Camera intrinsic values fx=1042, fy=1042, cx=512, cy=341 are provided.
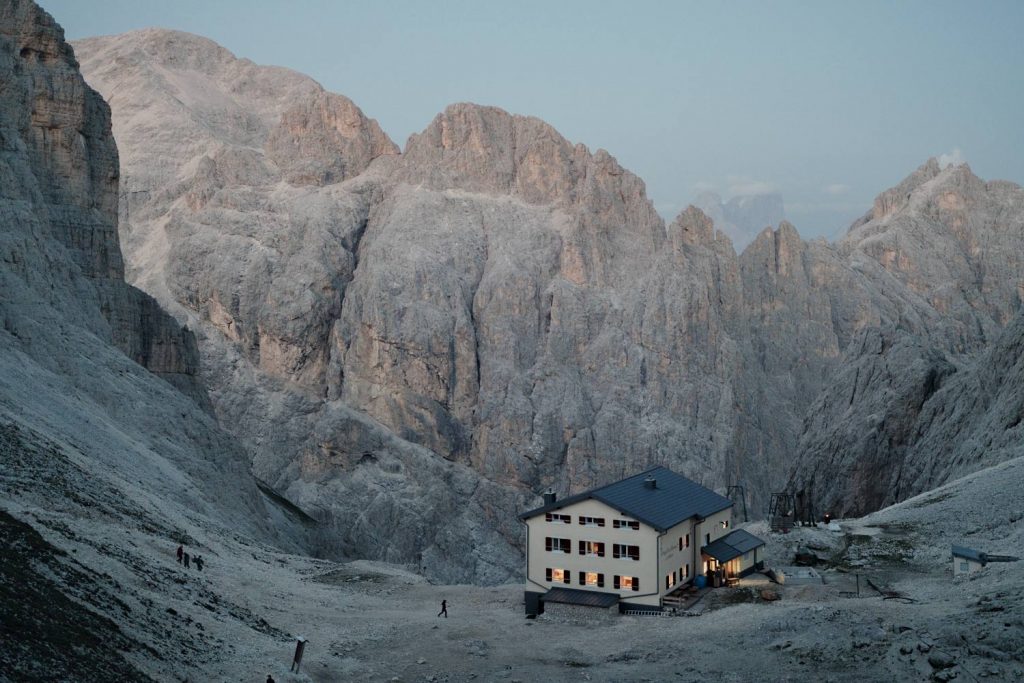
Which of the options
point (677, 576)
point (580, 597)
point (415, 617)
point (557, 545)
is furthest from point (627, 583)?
point (415, 617)

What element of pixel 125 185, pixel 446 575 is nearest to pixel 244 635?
pixel 446 575

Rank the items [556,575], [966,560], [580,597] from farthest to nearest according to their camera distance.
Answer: [556,575], [580,597], [966,560]

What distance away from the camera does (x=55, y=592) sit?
2916cm

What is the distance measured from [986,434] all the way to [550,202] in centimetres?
10501

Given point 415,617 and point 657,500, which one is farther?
point 657,500

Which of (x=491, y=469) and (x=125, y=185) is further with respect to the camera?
(x=125, y=185)

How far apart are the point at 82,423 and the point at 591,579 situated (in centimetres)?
3360

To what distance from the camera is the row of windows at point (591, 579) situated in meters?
49.5

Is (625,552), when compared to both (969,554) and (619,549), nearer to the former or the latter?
(619,549)

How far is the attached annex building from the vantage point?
49.2m

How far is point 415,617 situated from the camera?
4894 centimetres

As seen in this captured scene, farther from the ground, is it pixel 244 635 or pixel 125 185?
pixel 125 185

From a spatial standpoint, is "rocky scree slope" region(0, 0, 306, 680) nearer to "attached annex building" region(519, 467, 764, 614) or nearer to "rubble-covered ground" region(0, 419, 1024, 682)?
"rubble-covered ground" region(0, 419, 1024, 682)

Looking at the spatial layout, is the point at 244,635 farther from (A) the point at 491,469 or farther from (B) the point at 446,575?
(A) the point at 491,469
